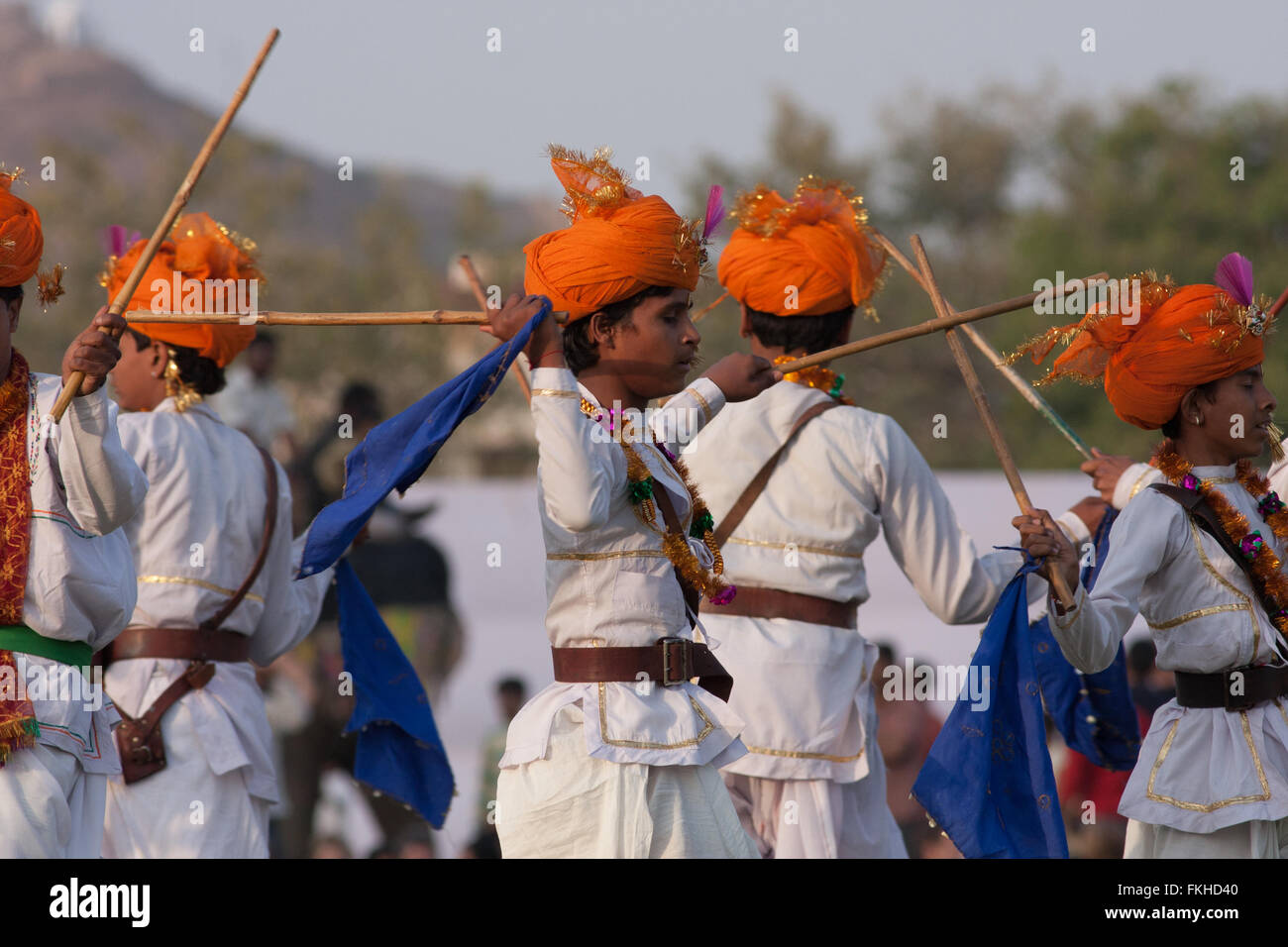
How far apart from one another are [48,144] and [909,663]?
80.3 ft

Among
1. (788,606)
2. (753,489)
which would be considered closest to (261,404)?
(753,489)

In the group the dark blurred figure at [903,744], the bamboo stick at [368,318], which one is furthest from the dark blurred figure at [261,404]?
the bamboo stick at [368,318]

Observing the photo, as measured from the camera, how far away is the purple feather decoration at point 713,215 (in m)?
4.47

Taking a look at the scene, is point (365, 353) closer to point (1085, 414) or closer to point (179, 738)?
point (1085, 414)

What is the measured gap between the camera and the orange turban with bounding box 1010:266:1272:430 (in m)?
4.85

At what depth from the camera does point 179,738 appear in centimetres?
532

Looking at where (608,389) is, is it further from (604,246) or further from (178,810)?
(178,810)

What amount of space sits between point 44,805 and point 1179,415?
3.12m

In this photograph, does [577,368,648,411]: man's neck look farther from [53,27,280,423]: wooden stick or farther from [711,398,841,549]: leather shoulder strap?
[711,398,841,549]: leather shoulder strap

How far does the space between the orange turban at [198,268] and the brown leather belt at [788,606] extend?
1.82 metres

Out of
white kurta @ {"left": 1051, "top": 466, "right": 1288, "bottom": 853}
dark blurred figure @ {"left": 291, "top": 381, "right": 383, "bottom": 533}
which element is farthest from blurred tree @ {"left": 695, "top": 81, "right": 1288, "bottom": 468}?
white kurta @ {"left": 1051, "top": 466, "right": 1288, "bottom": 853}

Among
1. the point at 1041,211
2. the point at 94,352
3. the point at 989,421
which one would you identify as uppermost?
the point at 1041,211

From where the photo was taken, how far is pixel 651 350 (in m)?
4.23
